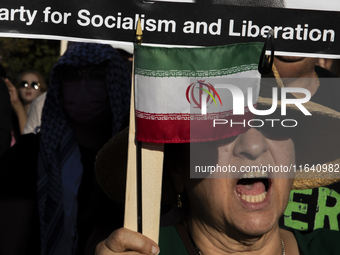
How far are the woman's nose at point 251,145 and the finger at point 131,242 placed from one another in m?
0.58

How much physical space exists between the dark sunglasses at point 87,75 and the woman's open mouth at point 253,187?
70.4 inches

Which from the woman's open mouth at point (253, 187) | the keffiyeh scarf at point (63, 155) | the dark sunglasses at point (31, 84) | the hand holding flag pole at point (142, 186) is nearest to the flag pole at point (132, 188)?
the hand holding flag pole at point (142, 186)

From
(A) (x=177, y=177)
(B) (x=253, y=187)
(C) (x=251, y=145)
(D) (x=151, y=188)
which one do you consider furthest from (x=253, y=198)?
(D) (x=151, y=188)

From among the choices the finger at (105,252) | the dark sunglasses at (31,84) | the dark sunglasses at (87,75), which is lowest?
the finger at (105,252)

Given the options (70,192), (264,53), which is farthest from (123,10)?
(70,192)

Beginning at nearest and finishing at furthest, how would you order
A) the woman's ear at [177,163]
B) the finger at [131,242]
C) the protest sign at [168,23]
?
the finger at [131,242] < the protest sign at [168,23] < the woman's ear at [177,163]

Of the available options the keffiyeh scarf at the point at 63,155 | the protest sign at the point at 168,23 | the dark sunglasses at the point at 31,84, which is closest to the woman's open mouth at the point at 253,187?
the protest sign at the point at 168,23

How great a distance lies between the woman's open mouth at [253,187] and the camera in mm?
2088

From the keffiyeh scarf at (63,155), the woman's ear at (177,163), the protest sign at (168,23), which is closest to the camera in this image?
the protest sign at (168,23)

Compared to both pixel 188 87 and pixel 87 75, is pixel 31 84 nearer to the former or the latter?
pixel 87 75

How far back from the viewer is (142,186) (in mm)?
1860

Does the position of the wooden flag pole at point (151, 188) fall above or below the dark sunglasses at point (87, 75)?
below

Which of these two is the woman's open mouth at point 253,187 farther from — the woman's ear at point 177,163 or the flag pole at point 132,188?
the flag pole at point 132,188

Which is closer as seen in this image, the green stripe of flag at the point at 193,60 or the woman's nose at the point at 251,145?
the green stripe of flag at the point at 193,60
